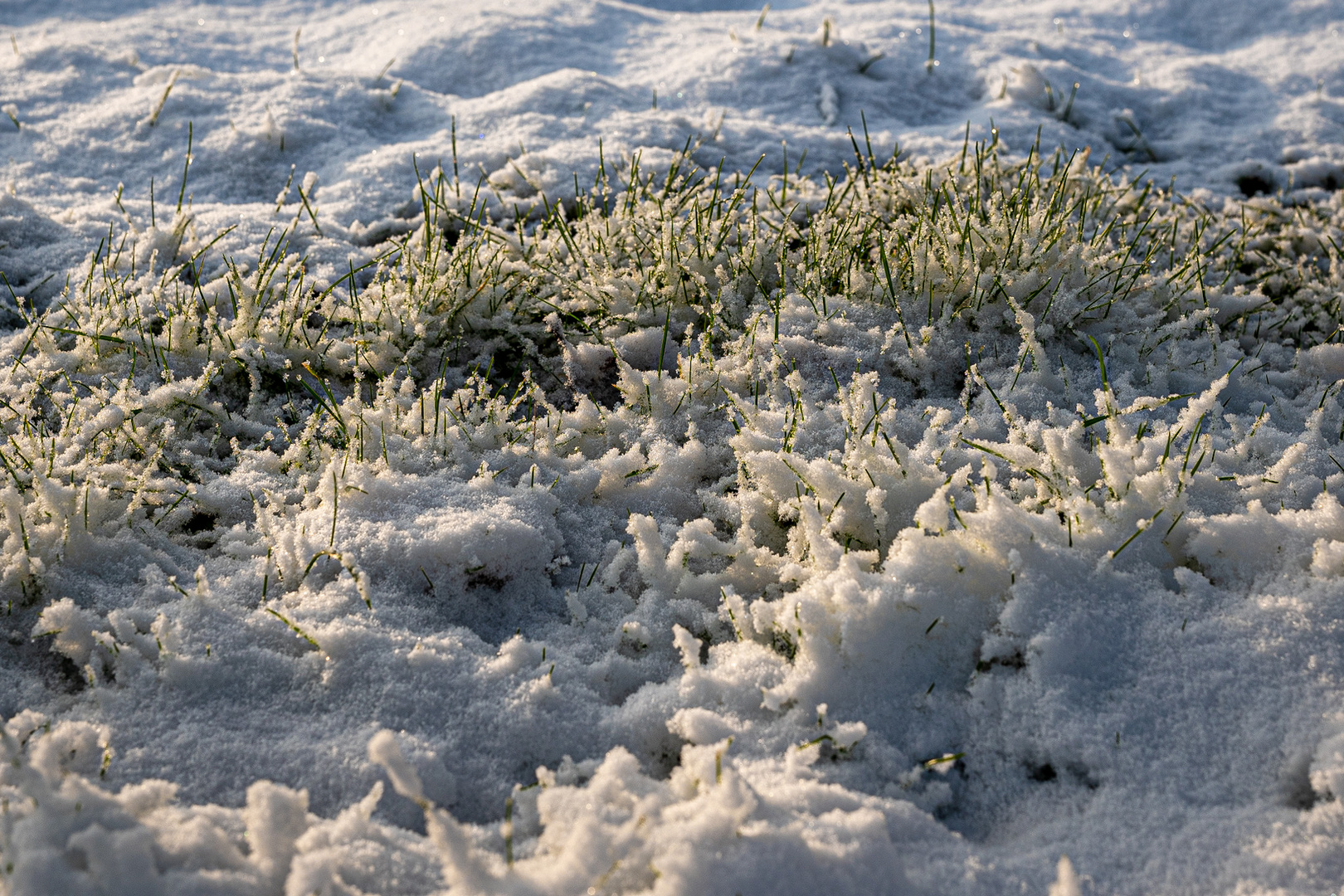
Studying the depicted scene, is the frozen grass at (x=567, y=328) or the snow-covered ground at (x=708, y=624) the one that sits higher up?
the frozen grass at (x=567, y=328)

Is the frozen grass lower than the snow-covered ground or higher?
higher

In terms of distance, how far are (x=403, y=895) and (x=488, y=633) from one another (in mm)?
621

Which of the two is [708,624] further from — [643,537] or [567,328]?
[567,328]

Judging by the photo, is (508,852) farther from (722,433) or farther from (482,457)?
(722,433)

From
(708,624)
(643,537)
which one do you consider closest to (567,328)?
(643,537)

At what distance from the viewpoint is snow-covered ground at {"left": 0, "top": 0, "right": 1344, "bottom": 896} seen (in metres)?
1.26

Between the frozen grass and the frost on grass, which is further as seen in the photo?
the frozen grass

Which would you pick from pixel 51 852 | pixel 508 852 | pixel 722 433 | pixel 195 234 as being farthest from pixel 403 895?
pixel 195 234

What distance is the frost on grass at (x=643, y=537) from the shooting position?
4.27ft

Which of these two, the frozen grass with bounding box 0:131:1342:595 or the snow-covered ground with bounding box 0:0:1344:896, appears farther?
the frozen grass with bounding box 0:131:1342:595

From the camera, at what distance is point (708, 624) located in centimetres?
176

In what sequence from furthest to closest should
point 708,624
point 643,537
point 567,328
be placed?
1. point 567,328
2. point 643,537
3. point 708,624

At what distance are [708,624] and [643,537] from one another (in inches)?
9.6

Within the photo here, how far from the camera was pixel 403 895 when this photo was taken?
123 centimetres
